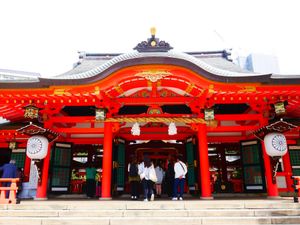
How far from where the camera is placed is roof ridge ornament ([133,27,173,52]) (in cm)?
935

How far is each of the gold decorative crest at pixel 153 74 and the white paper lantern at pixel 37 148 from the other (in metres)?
4.08

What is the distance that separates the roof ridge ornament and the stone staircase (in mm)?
5466

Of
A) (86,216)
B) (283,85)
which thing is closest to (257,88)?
(283,85)

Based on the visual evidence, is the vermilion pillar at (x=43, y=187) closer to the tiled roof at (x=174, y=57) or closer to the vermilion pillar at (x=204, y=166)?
the tiled roof at (x=174, y=57)

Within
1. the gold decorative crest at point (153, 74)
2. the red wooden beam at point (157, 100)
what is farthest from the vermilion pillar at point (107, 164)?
the gold decorative crest at point (153, 74)

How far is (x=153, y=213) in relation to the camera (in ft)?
20.7

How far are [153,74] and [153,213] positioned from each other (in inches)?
174

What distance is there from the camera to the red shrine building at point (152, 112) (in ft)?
27.9

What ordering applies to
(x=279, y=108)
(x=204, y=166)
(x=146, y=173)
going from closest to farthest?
(x=146, y=173), (x=279, y=108), (x=204, y=166)

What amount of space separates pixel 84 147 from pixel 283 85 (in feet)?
31.0

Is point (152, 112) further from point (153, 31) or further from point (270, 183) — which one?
point (270, 183)

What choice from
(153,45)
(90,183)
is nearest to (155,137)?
(90,183)

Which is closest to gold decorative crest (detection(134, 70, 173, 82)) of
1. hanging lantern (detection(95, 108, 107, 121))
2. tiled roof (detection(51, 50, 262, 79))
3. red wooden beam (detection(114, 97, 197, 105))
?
tiled roof (detection(51, 50, 262, 79))

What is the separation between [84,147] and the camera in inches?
509
